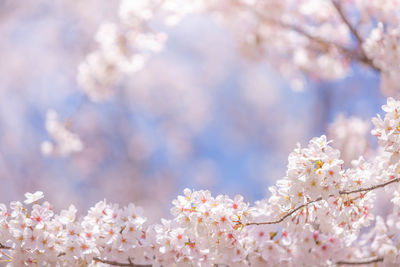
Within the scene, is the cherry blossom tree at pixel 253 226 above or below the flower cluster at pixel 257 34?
below

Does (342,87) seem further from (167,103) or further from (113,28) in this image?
(113,28)

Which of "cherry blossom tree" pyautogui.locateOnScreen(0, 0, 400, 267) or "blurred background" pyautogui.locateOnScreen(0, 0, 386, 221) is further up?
"blurred background" pyautogui.locateOnScreen(0, 0, 386, 221)

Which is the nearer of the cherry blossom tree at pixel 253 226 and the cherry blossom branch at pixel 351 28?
the cherry blossom tree at pixel 253 226

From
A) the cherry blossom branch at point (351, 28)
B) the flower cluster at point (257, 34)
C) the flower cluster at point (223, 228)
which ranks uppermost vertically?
the flower cluster at point (257, 34)

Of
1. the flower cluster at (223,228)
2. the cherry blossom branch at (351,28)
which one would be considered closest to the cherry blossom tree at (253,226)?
the flower cluster at (223,228)

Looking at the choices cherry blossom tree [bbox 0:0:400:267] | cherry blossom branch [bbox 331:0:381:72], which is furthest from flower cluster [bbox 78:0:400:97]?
cherry blossom tree [bbox 0:0:400:267]

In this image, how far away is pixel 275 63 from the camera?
19.3 feet

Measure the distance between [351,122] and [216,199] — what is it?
4.25m

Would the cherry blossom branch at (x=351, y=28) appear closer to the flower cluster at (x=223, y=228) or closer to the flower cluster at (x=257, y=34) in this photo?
the flower cluster at (x=257, y=34)

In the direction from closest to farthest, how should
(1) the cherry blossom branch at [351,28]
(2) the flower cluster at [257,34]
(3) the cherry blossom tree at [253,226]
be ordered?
(3) the cherry blossom tree at [253,226], (1) the cherry blossom branch at [351,28], (2) the flower cluster at [257,34]

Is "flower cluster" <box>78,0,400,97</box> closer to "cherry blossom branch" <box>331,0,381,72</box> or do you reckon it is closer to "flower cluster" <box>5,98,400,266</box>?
"cherry blossom branch" <box>331,0,381,72</box>

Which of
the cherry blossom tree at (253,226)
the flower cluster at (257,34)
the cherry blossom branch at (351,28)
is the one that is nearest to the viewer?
the cherry blossom tree at (253,226)

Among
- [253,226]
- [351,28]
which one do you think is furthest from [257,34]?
[253,226]

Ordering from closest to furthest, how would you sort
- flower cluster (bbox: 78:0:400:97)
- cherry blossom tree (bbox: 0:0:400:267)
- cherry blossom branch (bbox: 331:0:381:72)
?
cherry blossom tree (bbox: 0:0:400:267) < cherry blossom branch (bbox: 331:0:381:72) < flower cluster (bbox: 78:0:400:97)
